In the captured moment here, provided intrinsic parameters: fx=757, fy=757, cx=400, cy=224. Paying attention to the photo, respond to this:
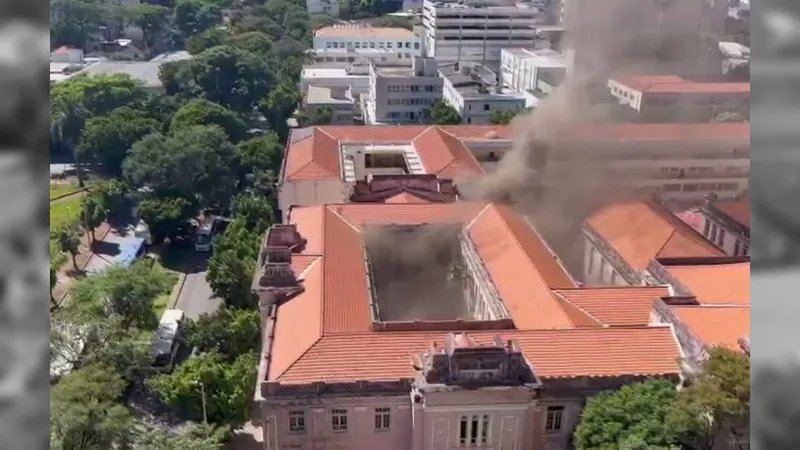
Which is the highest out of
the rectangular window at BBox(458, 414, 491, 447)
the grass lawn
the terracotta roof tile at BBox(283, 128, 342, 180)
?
the terracotta roof tile at BBox(283, 128, 342, 180)

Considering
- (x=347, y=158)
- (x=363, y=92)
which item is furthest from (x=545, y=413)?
(x=363, y=92)

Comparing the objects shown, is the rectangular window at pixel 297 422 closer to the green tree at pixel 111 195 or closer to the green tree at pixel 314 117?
the green tree at pixel 111 195

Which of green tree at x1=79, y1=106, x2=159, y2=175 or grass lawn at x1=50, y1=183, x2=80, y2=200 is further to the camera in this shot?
green tree at x1=79, y1=106, x2=159, y2=175

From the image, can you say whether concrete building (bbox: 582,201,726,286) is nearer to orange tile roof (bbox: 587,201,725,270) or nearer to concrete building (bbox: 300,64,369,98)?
orange tile roof (bbox: 587,201,725,270)

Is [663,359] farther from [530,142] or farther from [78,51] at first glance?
[78,51]

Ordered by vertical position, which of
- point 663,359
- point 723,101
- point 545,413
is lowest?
point 545,413

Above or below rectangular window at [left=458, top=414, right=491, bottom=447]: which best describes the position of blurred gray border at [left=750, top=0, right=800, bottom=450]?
above

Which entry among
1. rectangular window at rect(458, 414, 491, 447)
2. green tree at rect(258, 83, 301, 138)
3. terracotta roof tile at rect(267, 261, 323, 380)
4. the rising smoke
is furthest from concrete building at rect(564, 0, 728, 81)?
rectangular window at rect(458, 414, 491, 447)

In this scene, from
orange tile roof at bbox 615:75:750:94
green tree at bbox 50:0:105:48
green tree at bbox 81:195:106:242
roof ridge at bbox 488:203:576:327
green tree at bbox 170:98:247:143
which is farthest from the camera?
green tree at bbox 50:0:105:48
